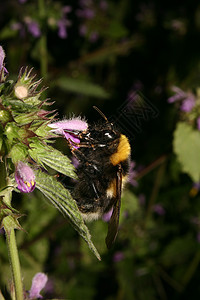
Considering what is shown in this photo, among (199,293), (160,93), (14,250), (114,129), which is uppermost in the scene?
(114,129)

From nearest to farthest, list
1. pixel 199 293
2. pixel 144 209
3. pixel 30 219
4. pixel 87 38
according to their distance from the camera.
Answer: pixel 30 219 < pixel 199 293 < pixel 144 209 < pixel 87 38

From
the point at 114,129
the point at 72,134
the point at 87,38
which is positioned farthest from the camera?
the point at 87,38

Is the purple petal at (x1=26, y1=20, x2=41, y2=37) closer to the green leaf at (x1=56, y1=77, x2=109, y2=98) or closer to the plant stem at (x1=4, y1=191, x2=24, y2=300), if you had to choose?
the green leaf at (x1=56, y1=77, x2=109, y2=98)

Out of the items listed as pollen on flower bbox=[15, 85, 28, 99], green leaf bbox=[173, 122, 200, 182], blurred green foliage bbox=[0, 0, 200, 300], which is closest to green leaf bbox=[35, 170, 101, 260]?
pollen on flower bbox=[15, 85, 28, 99]

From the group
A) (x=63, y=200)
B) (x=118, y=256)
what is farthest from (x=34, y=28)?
(x=63, y=200)

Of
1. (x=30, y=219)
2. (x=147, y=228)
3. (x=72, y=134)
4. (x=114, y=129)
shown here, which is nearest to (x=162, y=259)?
(x=147, y=228)

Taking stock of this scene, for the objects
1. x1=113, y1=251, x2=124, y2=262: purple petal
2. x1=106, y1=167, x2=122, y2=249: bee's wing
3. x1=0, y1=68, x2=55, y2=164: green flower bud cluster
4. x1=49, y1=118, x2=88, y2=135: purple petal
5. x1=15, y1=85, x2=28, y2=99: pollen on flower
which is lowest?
x1=113, y1=251, x2=124, y2=262: purple petal

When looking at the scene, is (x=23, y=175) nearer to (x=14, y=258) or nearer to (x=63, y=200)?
(x=63, y=200)

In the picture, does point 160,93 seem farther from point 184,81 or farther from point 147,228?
point 147,228
